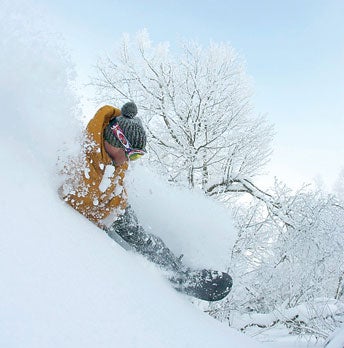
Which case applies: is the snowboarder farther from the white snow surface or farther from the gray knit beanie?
the white snow surface

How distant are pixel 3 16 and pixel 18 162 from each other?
740 mm

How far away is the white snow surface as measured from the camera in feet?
2.45

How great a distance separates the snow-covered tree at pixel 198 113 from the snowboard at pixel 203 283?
3962 millimetres

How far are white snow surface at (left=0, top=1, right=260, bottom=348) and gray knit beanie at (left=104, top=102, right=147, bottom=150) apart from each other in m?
0.26

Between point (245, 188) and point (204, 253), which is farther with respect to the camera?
point (245, 188)

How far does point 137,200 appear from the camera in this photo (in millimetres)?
2453

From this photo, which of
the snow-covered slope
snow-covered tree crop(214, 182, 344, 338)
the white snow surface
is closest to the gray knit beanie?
the white snow surface

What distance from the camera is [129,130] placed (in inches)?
79.7

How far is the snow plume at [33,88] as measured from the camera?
1.57 m

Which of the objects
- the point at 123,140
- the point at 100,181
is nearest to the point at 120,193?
the point at 100,181

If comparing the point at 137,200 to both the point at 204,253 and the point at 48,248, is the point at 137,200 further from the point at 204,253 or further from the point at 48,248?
the point at 48,248

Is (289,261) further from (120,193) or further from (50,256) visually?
(50,256)

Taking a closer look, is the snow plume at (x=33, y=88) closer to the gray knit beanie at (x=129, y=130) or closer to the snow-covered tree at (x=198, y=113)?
the gray knit beanie at (x=129, y=130)

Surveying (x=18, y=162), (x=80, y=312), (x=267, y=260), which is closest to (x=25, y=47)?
(x=18, y=162)
